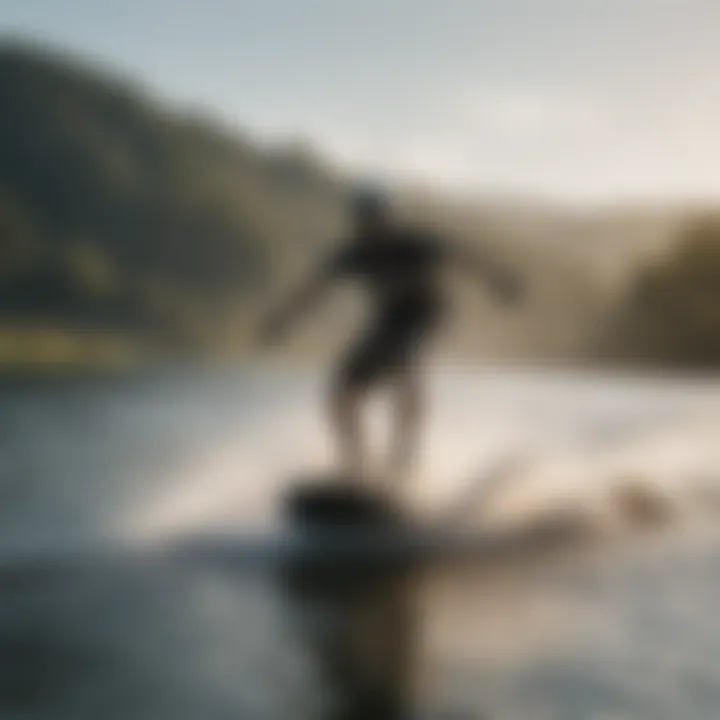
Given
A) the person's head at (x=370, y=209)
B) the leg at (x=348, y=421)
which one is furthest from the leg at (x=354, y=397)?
the person's head at (x=370, y=209)

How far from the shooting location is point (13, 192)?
1.79 meters

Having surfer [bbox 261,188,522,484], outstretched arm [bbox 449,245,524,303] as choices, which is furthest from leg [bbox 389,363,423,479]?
outstretched arm [bbox 449,245,524,303]

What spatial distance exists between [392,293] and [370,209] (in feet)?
0.48

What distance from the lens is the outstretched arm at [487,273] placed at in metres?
1.75

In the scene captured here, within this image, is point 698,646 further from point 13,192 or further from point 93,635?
point 13,192

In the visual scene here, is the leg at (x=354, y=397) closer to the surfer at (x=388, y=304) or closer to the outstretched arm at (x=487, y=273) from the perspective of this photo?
the surfer at (x=388, y=304)

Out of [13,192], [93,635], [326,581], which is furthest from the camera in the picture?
[13,192]

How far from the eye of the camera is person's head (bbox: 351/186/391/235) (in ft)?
5.65

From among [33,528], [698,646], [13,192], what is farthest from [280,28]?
[698,646]

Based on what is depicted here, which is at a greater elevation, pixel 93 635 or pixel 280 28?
pixel 280 28

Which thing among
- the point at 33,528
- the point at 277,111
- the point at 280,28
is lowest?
the point at 33,528

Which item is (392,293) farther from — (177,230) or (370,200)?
(177,230)

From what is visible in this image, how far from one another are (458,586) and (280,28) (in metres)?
1.02

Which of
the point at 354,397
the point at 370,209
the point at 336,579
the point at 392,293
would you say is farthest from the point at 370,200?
the point at 336,579
